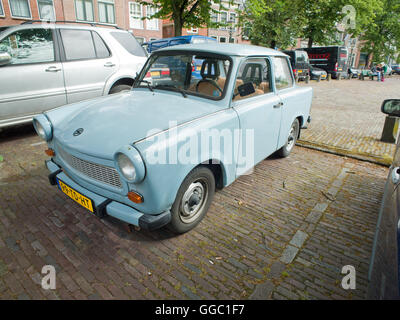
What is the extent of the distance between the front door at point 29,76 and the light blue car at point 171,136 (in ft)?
7.98

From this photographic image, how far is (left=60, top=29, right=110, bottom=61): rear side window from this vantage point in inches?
212

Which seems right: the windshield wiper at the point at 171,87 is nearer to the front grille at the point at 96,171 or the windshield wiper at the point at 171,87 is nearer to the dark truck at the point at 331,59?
the front grille at the point at 96,171

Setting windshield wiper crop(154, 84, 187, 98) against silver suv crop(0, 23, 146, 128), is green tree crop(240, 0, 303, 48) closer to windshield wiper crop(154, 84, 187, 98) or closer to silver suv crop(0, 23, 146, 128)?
silver suv crop(0, 23, 146, 128)

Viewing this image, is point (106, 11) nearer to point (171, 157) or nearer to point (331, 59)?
point (331, 59)

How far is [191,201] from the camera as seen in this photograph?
2664 mm

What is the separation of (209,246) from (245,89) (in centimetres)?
185

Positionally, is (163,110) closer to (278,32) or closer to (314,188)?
(314,188)

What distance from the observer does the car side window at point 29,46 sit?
474 cm

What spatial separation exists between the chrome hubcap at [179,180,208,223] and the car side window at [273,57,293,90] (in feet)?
7.12

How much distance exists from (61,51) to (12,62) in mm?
936

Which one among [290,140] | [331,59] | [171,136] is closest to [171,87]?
[171,136]

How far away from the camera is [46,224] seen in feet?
9.53
